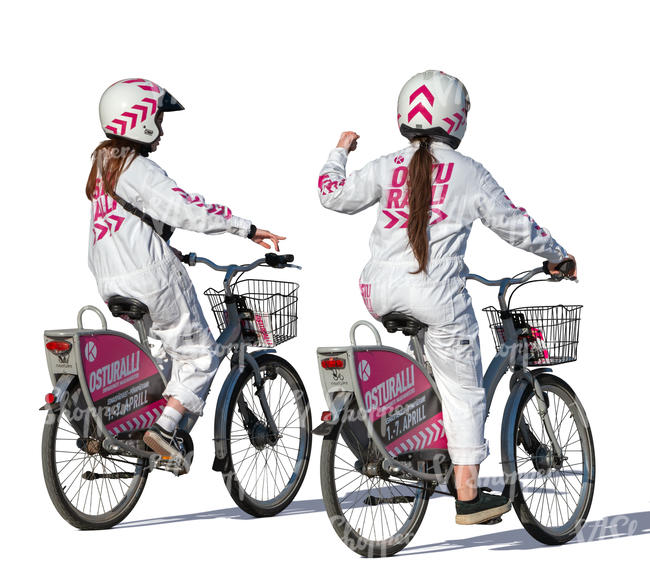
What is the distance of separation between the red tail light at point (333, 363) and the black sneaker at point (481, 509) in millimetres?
1188

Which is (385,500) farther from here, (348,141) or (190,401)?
(348,141)

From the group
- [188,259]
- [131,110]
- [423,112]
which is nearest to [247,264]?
[188,259]

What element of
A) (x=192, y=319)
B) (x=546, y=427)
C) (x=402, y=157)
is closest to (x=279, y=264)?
(x=192, y=319)

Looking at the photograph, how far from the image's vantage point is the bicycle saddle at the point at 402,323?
29.2ft

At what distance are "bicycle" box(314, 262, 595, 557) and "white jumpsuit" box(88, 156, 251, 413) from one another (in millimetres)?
1386

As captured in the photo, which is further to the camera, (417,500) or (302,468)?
(302,468)

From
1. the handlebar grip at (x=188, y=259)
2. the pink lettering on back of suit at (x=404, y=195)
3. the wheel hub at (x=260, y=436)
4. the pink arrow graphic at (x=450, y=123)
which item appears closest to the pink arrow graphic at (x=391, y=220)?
the pink lettering on back of suit at (x=404, y=195)

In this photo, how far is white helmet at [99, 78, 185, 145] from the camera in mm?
9625

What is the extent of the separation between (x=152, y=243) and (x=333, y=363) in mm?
1698

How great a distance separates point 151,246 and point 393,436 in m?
2.09

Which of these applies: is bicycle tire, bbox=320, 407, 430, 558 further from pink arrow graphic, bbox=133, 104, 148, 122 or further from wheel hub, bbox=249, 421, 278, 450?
pink arrow graphic, bbox=133, 104, 148, 122

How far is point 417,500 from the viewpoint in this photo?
927 cm

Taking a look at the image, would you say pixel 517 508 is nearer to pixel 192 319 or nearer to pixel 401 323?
pixel 401 323

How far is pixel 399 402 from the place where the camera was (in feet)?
29.2
